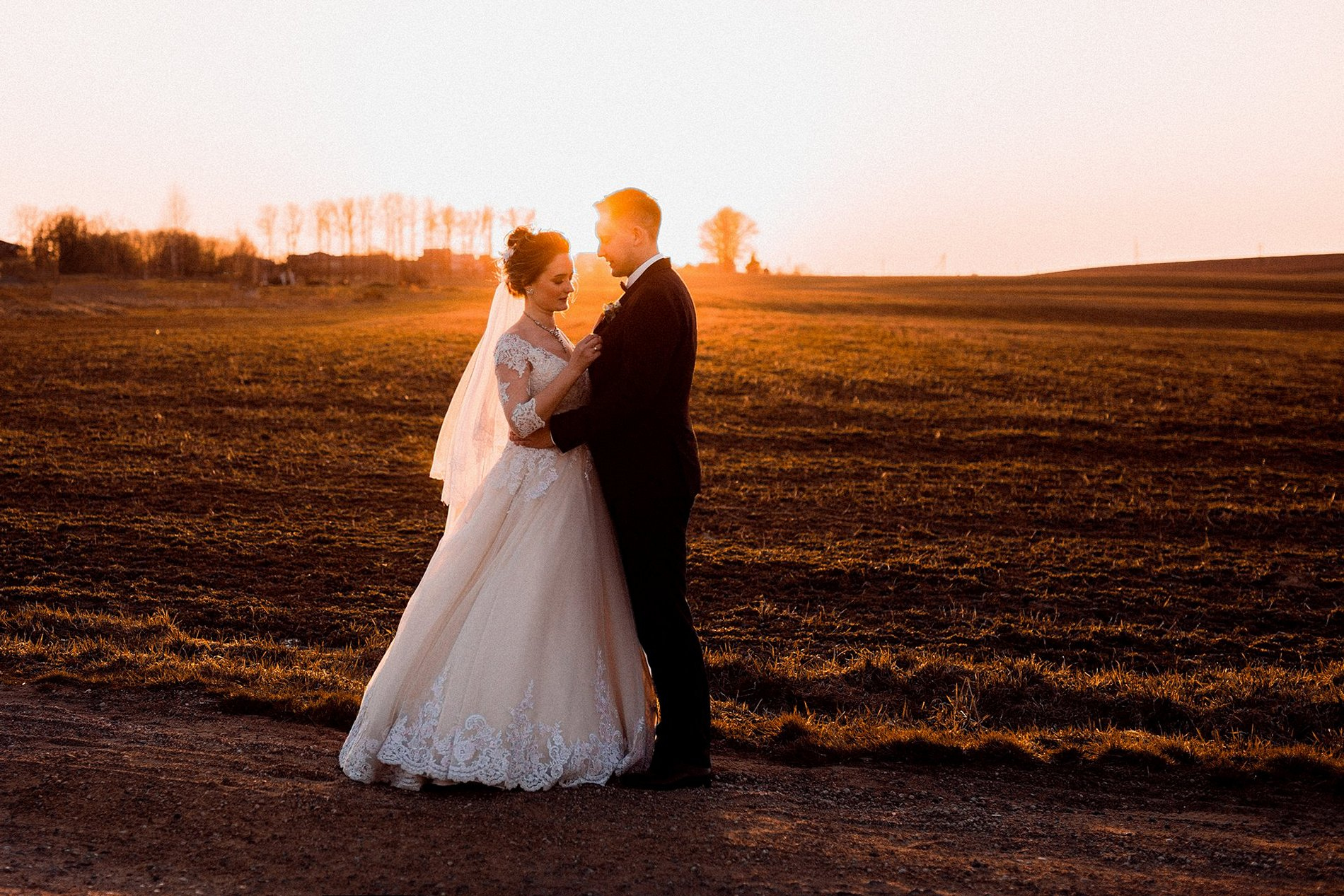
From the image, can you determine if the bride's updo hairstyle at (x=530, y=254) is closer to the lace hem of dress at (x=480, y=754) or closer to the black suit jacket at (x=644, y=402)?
the black suit jacket at (x=644, y=402)


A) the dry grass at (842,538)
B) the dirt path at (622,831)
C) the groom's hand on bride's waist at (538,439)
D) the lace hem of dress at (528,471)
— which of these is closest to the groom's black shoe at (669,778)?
the dirt path at (622,831)

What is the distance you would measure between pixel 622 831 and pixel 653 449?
1703 mm

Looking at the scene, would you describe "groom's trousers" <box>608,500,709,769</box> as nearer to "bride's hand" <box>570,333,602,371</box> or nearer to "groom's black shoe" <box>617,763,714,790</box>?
"groom's black shoe" <box>617,763,714,790</box>

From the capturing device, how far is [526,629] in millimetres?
5230

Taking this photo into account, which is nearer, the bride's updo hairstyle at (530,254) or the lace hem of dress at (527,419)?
the lace hem of dress at (527,419)

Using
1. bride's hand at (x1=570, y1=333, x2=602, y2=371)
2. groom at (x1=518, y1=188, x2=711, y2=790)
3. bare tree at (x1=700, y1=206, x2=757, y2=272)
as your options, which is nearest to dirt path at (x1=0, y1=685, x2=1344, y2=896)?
groom at (x1=518, y1=188, x2=711, y2=790)

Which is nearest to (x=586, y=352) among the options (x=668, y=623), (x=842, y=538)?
(x=668, y=623)

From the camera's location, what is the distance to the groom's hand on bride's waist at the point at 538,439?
538 centimetres

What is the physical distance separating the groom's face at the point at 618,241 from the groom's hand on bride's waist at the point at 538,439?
84cm

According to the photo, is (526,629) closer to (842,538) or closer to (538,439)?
(538,439)

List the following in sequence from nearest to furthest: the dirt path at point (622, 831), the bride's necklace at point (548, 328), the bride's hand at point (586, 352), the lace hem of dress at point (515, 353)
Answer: the dirt path at point (622, 831) → the bride's hand at point (586, 352) → the lace hem of dress at point (515, 353) → the bride's necklace at point (548, 328)

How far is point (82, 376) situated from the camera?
2441 centimetres

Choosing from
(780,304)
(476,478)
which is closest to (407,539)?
(476,478)

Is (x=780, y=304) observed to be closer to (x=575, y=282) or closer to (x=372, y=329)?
(x=372, y=329)
